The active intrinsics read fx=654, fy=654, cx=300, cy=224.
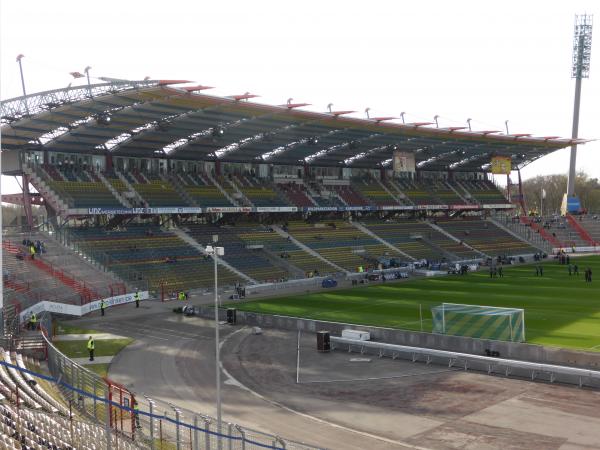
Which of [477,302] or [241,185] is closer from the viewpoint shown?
[477,302]

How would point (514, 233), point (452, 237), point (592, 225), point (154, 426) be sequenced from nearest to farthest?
point (154, 426), point (452, 237), point (514, 233), point (592, 225)

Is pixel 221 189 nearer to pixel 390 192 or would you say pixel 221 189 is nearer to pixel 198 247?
pixel 198 247

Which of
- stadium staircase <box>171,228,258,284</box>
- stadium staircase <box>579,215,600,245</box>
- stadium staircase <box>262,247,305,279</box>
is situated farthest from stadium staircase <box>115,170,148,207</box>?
stadium staircase <box>579,215,600,245</box>

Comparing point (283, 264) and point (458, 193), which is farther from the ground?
point (458, 193)

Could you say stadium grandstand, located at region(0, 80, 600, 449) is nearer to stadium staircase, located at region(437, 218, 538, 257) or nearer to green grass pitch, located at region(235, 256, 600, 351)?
stadium staircase, located at region(437, 218, 538, 257)

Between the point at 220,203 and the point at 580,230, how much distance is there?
57.0m

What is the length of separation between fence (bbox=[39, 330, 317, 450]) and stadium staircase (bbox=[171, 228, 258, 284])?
3957cm

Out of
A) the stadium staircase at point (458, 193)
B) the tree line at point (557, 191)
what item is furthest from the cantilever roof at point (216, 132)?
the tree line at point (557, 191)

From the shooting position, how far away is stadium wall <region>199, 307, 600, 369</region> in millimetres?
26938

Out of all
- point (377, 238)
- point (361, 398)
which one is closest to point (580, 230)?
point (377, 238)

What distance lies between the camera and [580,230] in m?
96.6

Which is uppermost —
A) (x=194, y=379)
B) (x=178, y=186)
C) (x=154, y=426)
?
(x=178, y=186)

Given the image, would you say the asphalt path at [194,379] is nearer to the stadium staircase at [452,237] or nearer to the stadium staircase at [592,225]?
the stadium staircase at [452,237]

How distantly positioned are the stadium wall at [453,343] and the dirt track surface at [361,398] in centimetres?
243
